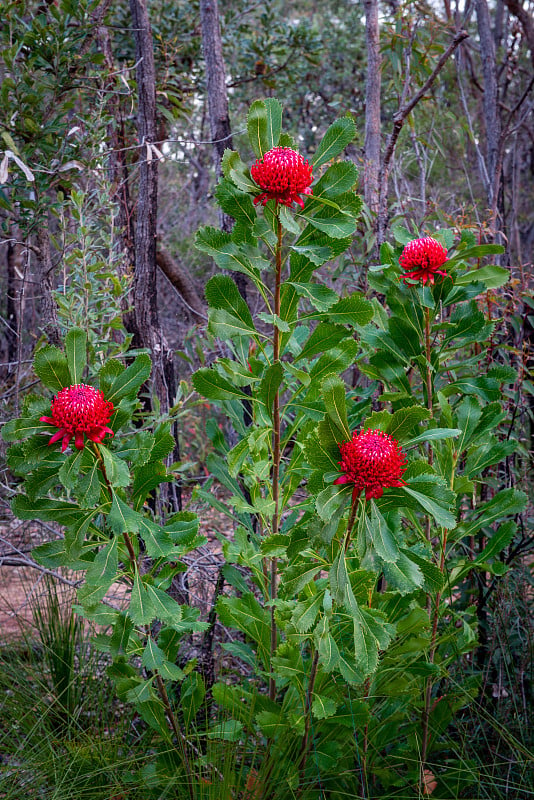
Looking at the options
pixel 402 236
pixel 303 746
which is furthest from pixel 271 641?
pixel 402 236

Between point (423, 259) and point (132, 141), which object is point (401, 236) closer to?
point (423, 259)

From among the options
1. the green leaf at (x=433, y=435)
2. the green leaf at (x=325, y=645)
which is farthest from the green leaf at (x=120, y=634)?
the green leaf at (x=433, y=435)

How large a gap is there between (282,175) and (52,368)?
0.63m

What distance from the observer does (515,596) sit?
90.3 inches

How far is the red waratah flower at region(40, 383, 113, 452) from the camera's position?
1.42m

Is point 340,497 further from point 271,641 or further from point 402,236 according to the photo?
point 402,236

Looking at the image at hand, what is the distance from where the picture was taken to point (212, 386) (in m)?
1.71

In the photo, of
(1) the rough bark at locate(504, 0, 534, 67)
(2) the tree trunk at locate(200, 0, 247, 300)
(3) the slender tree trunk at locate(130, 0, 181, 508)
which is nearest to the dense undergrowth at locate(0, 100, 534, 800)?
(3) the slender tree trunk at locate(130, 0, 181, 508)

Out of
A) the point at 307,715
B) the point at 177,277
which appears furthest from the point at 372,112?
the point at 307,715

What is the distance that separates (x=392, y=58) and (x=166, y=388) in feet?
6.47

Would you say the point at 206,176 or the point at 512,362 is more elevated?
the point at 206,176

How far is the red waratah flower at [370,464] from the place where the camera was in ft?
4.30

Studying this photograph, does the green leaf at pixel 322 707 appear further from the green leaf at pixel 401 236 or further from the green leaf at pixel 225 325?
the green leaf at pixel 401 236

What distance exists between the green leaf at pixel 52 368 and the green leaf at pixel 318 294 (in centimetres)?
53
